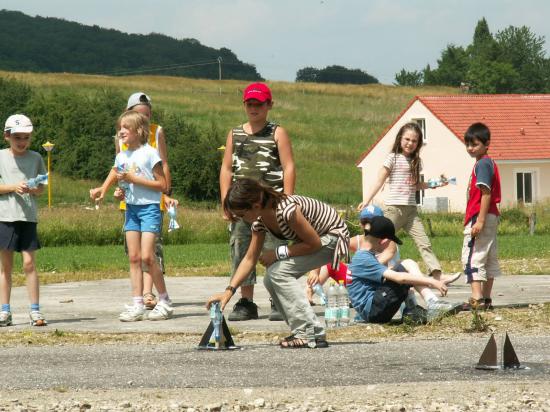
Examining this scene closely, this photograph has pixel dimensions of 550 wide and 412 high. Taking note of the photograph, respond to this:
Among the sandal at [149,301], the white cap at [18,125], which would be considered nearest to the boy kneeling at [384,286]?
the sandal at [149,301]

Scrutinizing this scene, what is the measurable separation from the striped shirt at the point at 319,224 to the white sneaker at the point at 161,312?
254 centimetres

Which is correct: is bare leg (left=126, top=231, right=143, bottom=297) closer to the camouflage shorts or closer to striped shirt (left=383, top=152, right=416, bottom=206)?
the camouflage shorts

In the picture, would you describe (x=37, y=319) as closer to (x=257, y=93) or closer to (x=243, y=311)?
(x=243, y=311)

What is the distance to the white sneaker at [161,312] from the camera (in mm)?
11367

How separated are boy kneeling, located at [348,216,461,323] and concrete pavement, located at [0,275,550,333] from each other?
2.44 ft

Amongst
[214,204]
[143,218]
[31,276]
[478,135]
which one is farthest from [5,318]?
[214,204]

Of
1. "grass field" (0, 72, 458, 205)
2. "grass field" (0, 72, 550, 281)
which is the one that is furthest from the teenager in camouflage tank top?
"grass field" (0, 72, 458, 205)

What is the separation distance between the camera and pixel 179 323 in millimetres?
11102

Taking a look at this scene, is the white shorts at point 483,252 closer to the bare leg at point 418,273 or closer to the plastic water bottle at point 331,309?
the bare leg at point 418,273

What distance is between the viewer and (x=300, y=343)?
9078mm

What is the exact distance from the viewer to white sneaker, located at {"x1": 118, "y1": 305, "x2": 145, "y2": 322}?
36.9 feet

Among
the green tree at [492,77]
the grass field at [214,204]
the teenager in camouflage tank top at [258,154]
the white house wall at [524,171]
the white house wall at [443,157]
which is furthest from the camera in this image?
the green tree at [492,77]

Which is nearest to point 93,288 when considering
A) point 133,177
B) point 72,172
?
point 133,177

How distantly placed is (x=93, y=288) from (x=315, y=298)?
12.9 ft
